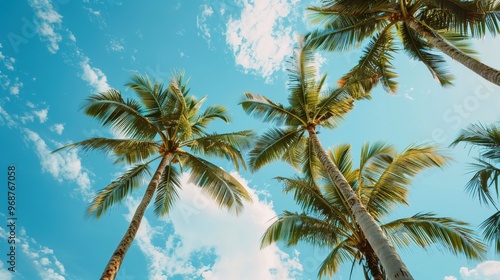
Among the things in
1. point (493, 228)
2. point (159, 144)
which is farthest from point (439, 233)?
point (159, 144)

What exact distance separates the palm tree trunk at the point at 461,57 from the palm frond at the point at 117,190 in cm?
857

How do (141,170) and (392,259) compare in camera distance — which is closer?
(392,259)

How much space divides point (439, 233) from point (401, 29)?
5.95m

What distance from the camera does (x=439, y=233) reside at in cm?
742

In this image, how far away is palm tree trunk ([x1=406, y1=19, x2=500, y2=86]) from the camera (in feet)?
19.9

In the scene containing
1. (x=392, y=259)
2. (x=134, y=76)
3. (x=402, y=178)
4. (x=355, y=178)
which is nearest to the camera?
(x=392, y=259)

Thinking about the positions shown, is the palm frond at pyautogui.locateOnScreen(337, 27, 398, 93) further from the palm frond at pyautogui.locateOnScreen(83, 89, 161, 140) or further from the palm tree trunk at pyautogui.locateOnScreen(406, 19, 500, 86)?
the palm frond at pyautogui.locateOnScreen(83, 89, 161, 140)

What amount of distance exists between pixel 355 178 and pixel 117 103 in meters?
7.47

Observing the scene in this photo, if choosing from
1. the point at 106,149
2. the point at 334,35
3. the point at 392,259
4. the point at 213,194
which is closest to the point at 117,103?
the point at 106,149

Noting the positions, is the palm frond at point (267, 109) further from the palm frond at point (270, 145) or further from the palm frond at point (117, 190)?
the palm frond at point (117, 190)

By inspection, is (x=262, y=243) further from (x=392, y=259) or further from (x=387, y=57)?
(x=387, y=57)

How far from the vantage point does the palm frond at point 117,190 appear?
30.8ft

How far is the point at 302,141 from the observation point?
34.6ft

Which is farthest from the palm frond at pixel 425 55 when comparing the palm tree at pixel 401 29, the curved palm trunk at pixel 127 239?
the curved palm trunk at pixel 127 239
